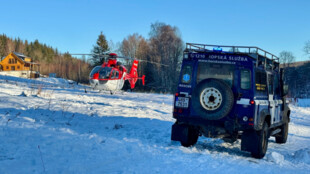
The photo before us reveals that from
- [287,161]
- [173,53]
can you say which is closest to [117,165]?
[287,161]

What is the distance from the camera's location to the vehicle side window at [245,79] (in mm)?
6297

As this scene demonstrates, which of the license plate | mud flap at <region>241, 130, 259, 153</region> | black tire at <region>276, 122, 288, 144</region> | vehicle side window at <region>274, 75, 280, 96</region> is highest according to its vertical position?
vehicle side window at <region>274, 75, 280, 96</region>

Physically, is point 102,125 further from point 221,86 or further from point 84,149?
point 221,86

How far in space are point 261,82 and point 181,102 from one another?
7.27 ft

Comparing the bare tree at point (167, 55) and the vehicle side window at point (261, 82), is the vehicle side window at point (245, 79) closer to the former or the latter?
the vehicle side window at point (261, 82)

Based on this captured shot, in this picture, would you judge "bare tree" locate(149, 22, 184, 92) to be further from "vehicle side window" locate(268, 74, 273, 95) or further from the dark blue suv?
the dark blue suv

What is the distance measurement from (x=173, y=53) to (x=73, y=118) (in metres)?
39.2

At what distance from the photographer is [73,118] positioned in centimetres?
1020

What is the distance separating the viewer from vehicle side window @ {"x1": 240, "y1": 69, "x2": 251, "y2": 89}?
6297 millimetres

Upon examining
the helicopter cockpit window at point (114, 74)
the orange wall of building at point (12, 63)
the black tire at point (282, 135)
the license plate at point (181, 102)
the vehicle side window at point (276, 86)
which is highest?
the orange wall of building at point (12, 63)

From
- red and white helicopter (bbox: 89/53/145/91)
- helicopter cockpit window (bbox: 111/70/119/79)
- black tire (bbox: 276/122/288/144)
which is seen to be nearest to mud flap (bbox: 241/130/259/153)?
black tire (bbox: 276/122/288/144)

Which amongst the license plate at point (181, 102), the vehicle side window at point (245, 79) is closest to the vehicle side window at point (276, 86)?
the vehicle side window at point (245, 79)

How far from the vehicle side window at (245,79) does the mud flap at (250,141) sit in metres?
1.14

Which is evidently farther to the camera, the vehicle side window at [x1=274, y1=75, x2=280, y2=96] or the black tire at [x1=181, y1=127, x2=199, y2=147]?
the vehicle side window at [x1=274, y1=75, x2=280, y2=96]
